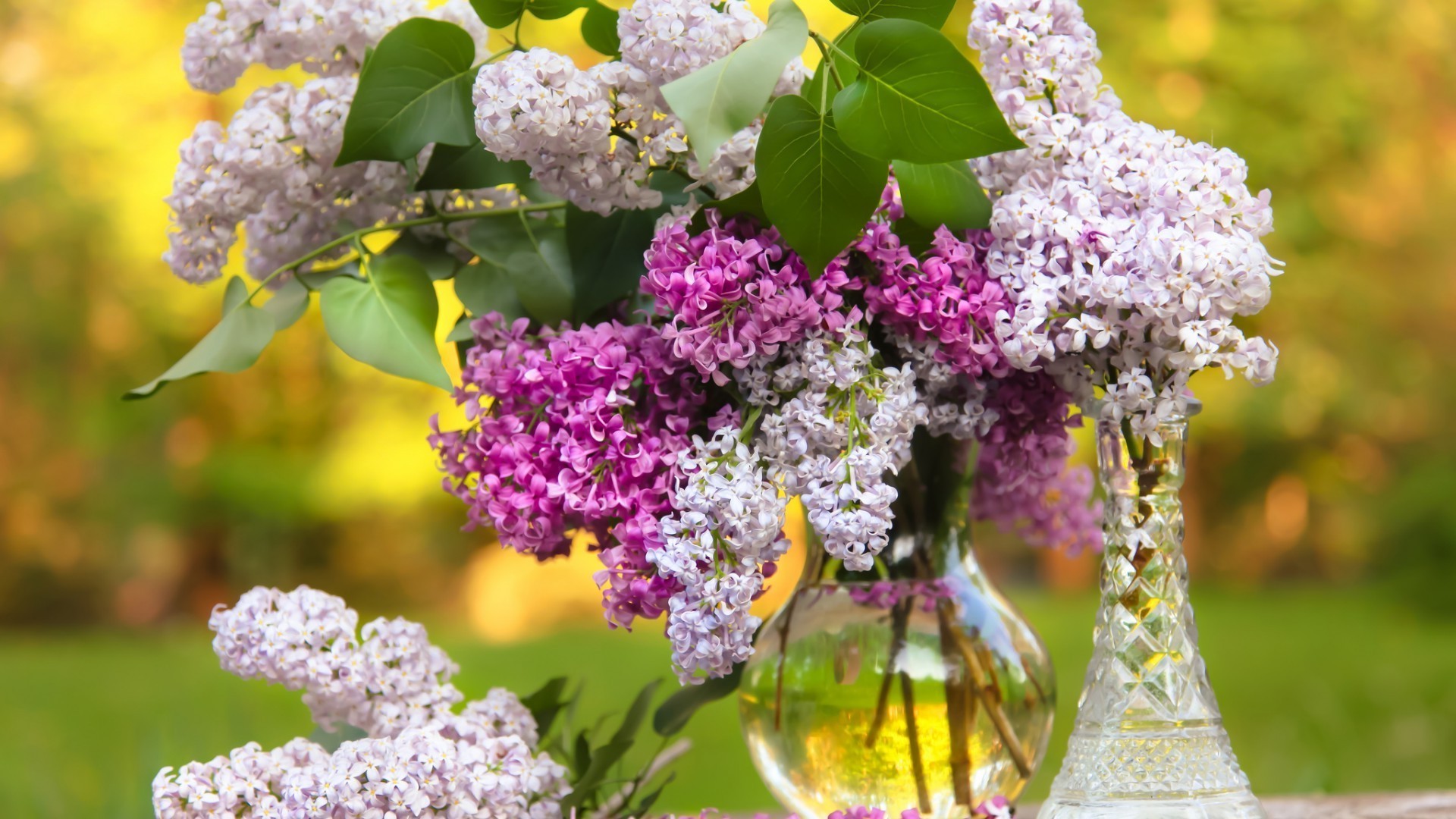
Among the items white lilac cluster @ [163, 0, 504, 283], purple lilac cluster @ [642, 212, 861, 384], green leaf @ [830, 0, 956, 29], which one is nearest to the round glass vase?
purple lilac cluster @ [642, 212, 861, 384]

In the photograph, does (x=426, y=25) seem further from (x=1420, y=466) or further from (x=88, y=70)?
(x=1420, y=466)

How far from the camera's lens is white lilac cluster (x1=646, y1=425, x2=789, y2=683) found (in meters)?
0.74

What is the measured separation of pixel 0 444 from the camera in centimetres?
641

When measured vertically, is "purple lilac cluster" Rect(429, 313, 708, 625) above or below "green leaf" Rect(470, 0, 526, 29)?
below

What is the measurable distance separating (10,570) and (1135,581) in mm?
6710

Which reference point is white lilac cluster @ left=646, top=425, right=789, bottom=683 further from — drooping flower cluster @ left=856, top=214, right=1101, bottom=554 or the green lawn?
the green lawn

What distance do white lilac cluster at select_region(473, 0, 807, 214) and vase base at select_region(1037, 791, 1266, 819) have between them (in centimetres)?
42

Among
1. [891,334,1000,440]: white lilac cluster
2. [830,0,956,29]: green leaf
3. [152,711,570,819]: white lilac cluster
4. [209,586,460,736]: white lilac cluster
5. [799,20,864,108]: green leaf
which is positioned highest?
[830,0,956,29]: green leaf

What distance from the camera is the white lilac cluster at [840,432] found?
74cm

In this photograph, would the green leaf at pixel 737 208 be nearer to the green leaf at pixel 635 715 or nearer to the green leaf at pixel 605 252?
the green leaf at pixel 605 252

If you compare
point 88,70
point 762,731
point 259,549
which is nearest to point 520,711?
point 762,731

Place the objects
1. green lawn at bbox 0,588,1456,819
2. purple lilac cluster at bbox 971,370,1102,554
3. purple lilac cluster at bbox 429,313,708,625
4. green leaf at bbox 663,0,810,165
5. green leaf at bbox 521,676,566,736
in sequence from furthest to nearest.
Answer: green lawn at bbox 0,588,1456,819 < green leaf at bbox 521,676,566,736 < purple lilac cluster at bbox 971,370,1102,554 < purple lilac cluster at bbox 429,313,708,625 < green leaf at bbox 663,0,810,165

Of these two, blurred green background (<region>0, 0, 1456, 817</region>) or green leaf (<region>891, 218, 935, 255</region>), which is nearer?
green leaf (<region>891, 218, 935, 255</region>)

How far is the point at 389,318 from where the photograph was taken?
0.87 metres
